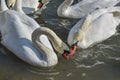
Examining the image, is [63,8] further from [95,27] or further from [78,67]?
[78,67]

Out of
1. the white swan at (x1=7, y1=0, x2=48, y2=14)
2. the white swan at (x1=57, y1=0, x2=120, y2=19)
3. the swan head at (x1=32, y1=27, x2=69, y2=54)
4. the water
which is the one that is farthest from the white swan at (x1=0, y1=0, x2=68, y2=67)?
the white swan at (x1=57, y1=0, x2=120, y2=19)

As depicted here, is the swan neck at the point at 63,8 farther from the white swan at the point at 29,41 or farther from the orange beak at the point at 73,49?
the orange beak at the point at 73,49

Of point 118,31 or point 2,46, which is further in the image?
point 118,31

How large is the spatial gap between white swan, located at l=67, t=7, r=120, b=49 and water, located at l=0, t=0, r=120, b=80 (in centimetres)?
18

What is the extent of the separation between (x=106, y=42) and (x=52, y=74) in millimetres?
1936

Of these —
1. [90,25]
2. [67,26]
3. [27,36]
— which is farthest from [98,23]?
[27,36]

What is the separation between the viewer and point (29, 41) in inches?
391

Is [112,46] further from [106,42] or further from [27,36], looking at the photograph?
[27,36]

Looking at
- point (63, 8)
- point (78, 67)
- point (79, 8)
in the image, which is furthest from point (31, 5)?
point (78, 67)

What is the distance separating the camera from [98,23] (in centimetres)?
1098

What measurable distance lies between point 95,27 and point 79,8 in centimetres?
145

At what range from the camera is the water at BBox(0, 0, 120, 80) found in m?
9.32

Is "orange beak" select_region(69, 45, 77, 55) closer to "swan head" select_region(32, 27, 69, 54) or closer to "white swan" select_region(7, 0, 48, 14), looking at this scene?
"swan head" select_region(32, 27, 69, 54)

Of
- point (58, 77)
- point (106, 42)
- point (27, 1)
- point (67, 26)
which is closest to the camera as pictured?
point (58, 77)
